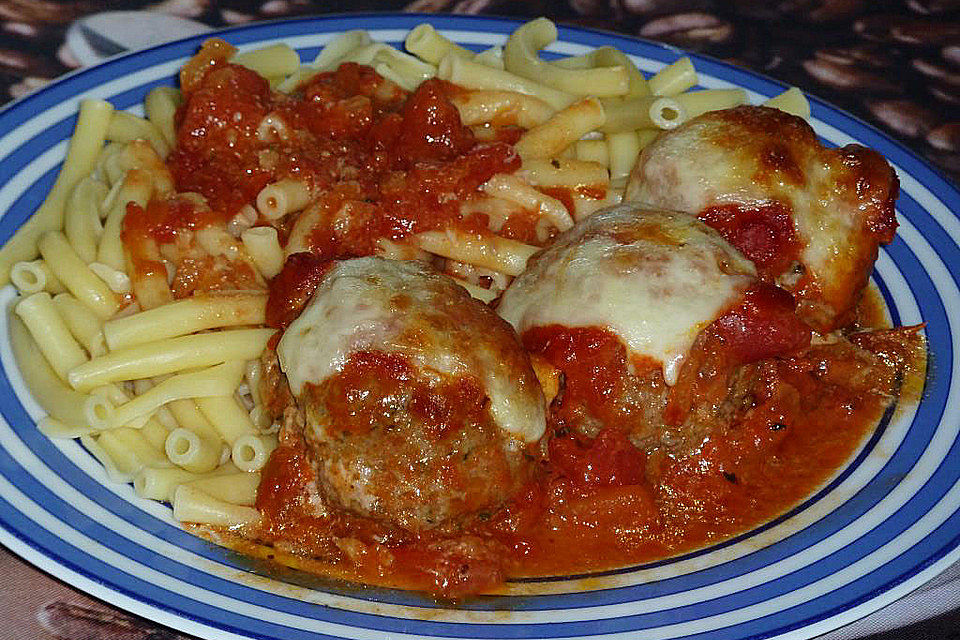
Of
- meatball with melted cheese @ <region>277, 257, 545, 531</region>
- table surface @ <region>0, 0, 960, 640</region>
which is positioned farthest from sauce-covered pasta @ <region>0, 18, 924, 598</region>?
table surface @ <region>0, 0, 960, 640</region>

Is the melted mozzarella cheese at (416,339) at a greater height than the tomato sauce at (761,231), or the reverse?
the melted mozzarella cheese at (416,339)

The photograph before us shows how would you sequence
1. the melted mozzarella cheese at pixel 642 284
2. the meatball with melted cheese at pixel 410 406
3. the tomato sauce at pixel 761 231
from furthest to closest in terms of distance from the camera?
the tomato sauce at pixel 761 231
the melted mozzarella cheese at pixel 642 284
the meatball with melted cheese at pixel 410 406

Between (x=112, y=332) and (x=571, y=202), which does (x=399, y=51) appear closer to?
(x=571, y=202)

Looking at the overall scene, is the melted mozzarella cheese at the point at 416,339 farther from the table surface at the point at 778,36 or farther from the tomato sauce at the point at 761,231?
the table surface at the point at 778,36

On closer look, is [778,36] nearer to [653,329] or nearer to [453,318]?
[653,329]

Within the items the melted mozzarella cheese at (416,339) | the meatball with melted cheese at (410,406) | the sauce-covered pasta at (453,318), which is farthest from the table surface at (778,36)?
the meatball with melted cheese at (410,406)

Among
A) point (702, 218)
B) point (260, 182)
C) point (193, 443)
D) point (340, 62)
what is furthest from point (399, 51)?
point (193, 443)
